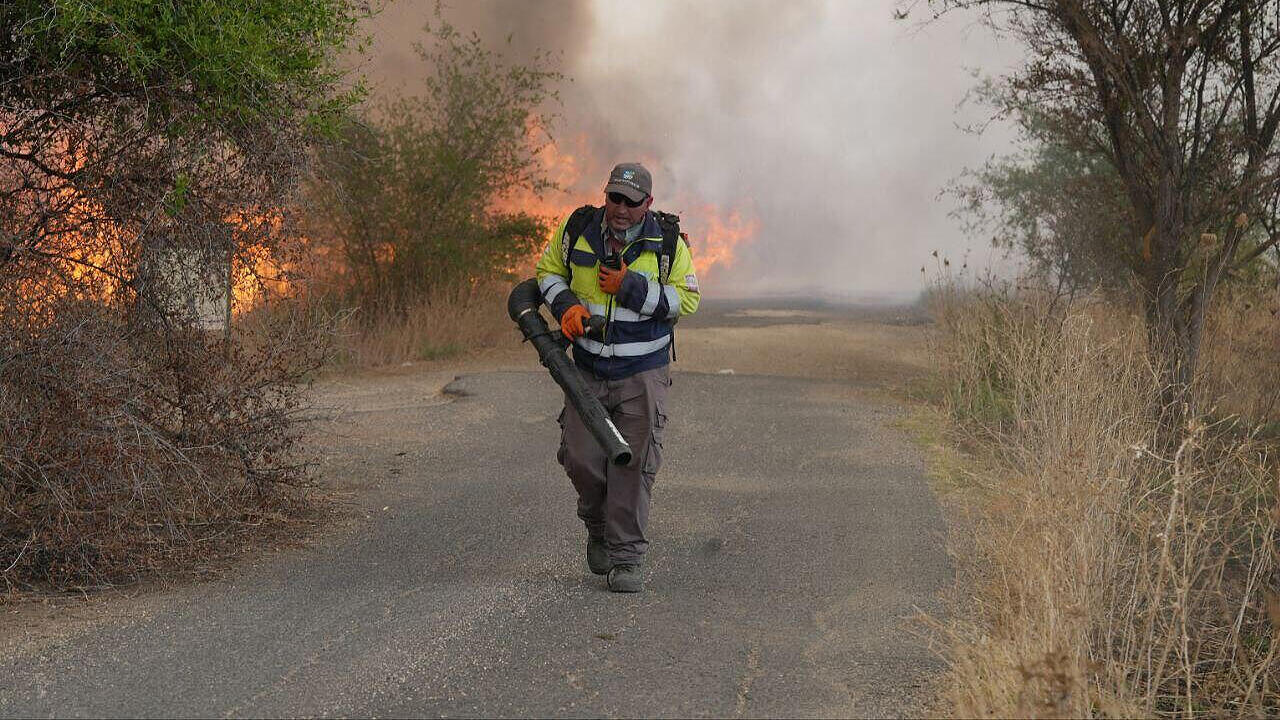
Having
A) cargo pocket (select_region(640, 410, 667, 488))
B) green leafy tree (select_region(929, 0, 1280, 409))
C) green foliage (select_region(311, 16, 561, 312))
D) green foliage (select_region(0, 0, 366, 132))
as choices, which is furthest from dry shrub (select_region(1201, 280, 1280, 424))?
green foliage (select_region(311, 16, 561, 312))

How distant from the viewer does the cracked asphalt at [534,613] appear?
4.71 m

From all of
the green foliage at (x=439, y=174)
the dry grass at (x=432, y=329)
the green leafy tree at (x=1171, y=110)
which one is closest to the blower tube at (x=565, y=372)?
the green leafy tree at (x=1171, y=110)

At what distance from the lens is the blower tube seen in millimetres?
6020

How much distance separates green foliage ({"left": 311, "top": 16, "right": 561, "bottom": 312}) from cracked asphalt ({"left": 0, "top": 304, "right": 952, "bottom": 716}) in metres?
8.69

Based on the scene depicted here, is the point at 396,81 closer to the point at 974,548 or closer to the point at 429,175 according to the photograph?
the point at 429,175

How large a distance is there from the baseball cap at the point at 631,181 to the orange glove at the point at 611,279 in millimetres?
334

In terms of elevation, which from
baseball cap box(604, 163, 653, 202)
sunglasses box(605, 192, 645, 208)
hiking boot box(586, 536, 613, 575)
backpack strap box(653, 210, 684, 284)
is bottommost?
hiking boot box(586, 536, 613, 575)

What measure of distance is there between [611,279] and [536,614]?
150cm

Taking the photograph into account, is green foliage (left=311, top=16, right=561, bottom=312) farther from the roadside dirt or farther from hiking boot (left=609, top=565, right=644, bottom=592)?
hiking boot (left=609, top=565, right=644, bottom=592)

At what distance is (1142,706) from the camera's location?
4742 millimetres

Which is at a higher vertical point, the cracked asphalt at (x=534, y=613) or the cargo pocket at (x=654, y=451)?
the cargo pocket at (x=654, y=451)

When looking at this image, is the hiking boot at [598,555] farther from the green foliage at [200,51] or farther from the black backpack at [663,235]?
the green foliage at [200,51]

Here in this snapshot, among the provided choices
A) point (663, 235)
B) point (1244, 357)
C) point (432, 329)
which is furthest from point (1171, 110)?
point (432, 329)

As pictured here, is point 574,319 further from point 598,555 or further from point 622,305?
point 598,555
